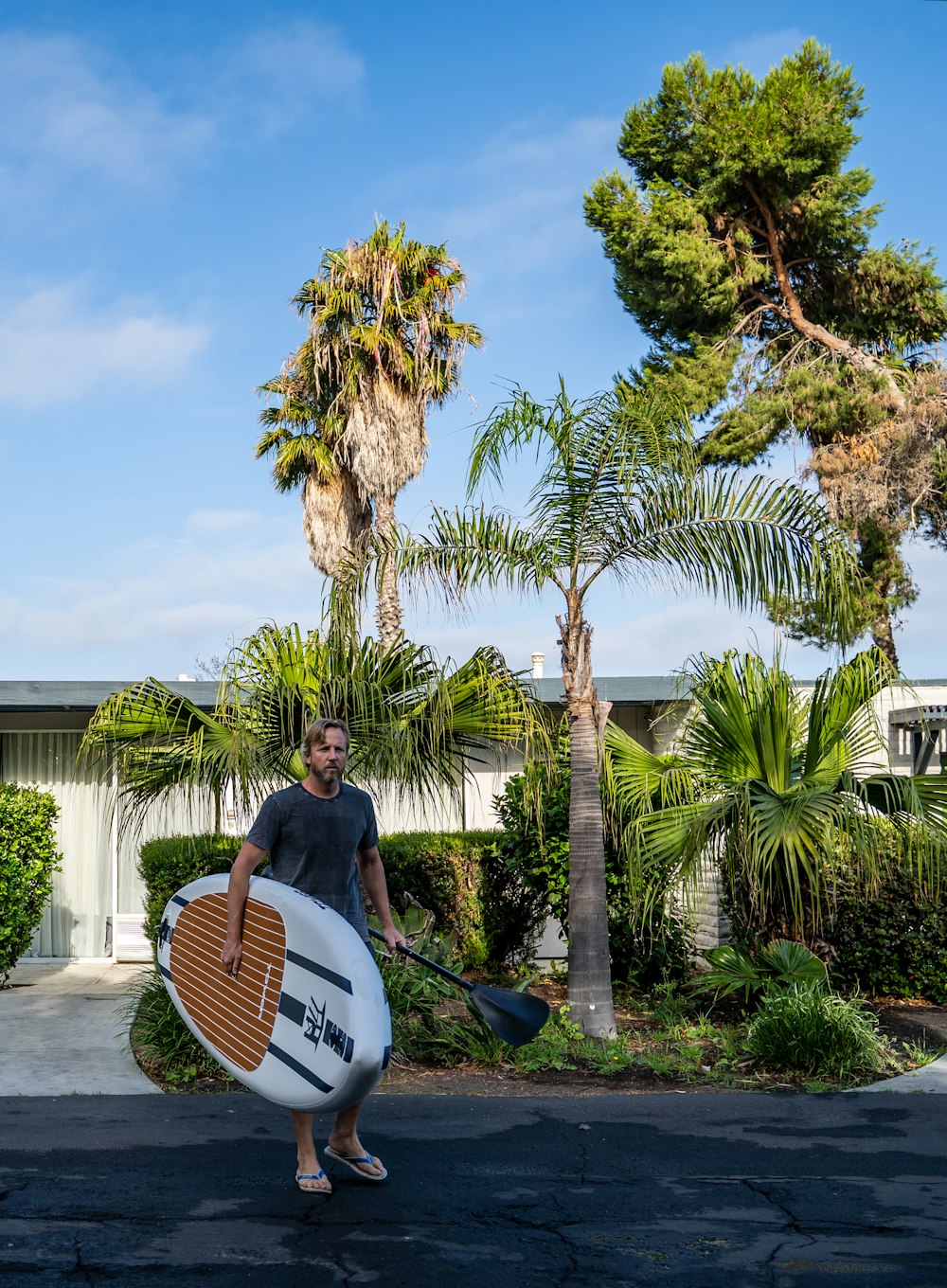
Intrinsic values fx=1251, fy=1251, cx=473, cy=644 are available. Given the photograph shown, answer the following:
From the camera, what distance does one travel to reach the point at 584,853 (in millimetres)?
8367

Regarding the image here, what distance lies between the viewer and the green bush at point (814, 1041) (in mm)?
7289

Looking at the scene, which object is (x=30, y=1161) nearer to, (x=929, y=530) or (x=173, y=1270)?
(x=173, y=1270)

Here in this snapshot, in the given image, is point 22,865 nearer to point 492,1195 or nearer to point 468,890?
point 468,890

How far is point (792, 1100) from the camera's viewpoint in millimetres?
6719

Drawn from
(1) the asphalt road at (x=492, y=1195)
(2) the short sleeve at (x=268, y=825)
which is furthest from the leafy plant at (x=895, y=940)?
(2) the short sleeve at (x=268, y=825)

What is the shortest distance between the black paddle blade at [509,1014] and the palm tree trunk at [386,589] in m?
3.69

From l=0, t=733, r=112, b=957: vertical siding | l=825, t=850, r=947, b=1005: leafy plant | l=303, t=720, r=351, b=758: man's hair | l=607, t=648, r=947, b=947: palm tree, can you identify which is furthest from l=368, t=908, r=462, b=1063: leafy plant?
l=0, t=733, r=112, b=957: vertical siding

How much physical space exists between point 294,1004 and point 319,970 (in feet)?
0.64

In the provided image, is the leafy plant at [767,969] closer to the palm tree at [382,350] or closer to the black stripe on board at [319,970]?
the black stripe on board at [319,970]

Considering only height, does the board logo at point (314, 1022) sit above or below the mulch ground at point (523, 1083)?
above

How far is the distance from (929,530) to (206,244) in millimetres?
13498

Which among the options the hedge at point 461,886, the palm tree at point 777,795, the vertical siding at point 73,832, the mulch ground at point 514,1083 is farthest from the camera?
the vertical siding at point 73,832

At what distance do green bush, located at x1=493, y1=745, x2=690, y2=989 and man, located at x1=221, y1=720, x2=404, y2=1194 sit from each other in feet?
16.0

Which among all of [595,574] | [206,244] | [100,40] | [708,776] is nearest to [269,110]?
[100,40]
